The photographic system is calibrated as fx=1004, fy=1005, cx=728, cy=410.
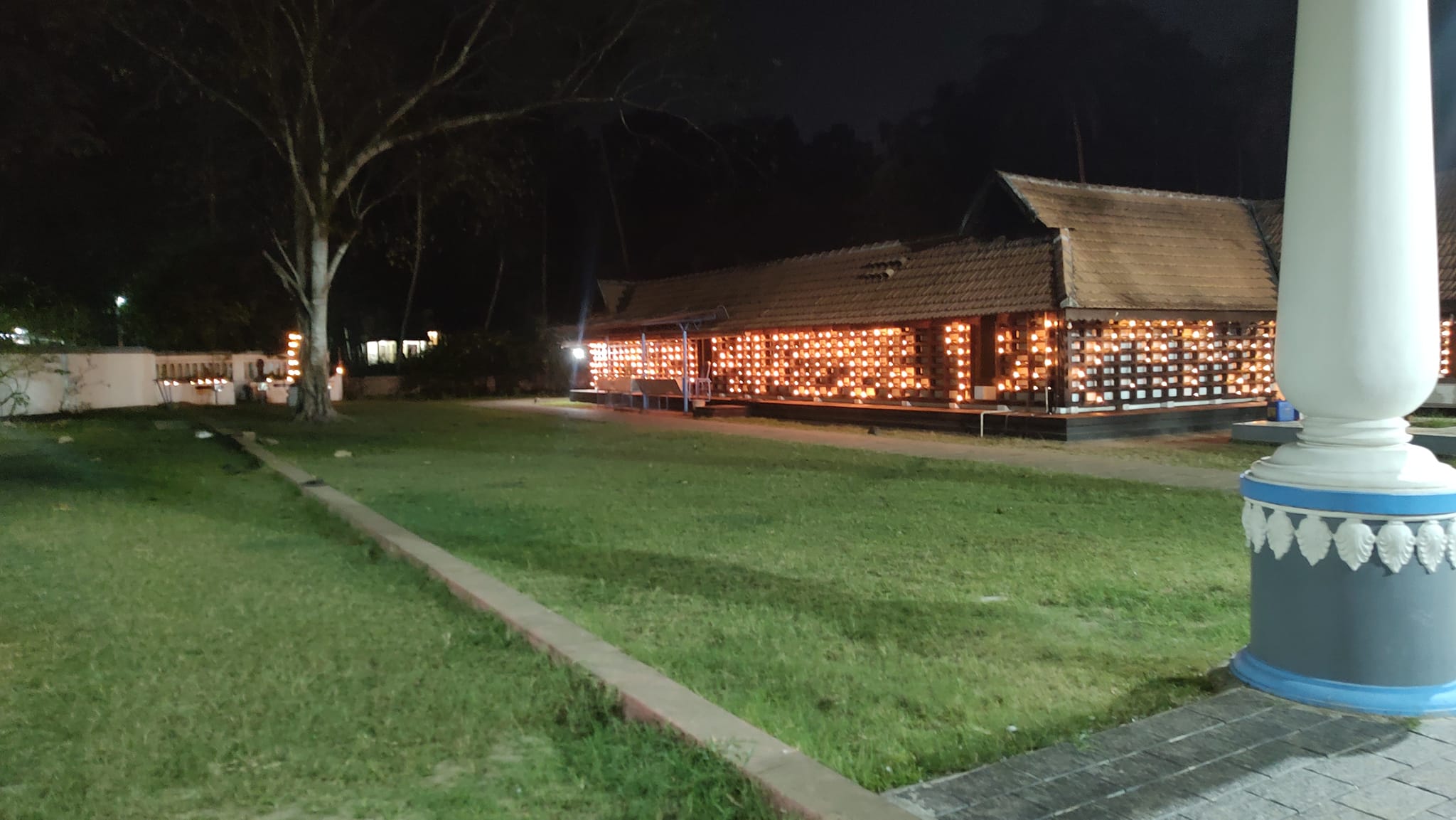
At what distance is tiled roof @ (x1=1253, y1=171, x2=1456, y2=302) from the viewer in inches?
785

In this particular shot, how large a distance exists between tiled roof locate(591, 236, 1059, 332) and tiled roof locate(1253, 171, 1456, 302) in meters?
5.51

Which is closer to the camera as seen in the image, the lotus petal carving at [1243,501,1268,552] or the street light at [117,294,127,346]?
the lotus petal carving at [1243,501,1268,552]

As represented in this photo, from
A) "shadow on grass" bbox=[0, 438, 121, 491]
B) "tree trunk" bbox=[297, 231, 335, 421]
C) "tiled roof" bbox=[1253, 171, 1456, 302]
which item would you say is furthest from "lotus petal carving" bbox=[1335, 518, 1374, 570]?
"tree trunk" bbox=[297, 231, 335, 421]

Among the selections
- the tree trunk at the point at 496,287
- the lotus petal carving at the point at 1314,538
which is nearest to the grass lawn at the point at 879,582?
the lotus petal carving at the point at 1314,538

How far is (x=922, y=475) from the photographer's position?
12.5 meters

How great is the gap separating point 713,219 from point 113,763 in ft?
136

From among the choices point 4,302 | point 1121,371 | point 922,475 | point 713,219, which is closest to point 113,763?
point 922,475

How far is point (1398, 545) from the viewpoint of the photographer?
156 inches

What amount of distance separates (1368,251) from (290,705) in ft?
16.2

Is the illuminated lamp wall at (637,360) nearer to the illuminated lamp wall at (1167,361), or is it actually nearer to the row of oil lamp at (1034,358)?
the row of oil lamp at (1034,358)

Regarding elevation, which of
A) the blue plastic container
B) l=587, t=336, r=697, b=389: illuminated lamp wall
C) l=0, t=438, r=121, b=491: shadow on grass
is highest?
l=587, t=336, r=697, b=389: illuminated lamp wall

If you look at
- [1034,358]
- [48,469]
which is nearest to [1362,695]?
[48,469]

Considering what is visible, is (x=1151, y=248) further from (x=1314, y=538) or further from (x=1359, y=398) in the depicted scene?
(x=1314, y=538)

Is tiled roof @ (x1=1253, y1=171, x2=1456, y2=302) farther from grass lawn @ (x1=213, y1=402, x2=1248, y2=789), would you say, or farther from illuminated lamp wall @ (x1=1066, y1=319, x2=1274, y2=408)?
grass lawn @ (x1=213, y1=402, x2=1248, y2=789)
